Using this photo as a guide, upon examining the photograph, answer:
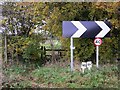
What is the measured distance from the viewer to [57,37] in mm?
2654

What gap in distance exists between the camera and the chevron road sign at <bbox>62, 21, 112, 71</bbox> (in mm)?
2639

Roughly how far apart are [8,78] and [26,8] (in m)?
0.83

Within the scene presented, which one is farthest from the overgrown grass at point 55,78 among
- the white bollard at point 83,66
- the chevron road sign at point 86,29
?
the chevron road sign at point 86,29

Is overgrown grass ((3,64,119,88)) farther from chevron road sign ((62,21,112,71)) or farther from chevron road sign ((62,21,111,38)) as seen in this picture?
chevron road sign ((62,21,111,38))

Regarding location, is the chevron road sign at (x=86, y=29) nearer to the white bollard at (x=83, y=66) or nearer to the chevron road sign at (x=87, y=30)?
the chevron road sign at (x=87, y=30)

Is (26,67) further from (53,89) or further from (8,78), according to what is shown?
(53,89)

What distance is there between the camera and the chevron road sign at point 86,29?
2637 mm

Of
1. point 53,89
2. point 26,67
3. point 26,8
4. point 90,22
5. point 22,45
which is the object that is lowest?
point 53,89

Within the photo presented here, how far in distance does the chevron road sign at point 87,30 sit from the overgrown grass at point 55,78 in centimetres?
12

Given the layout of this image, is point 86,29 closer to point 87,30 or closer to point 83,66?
point 87,30

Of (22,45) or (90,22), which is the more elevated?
(90,22)

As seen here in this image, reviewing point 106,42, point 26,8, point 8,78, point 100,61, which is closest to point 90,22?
point 106,42

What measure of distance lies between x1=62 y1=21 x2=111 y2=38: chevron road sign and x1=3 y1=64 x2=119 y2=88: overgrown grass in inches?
16.0

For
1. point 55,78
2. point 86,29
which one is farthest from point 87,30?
point 55,78
